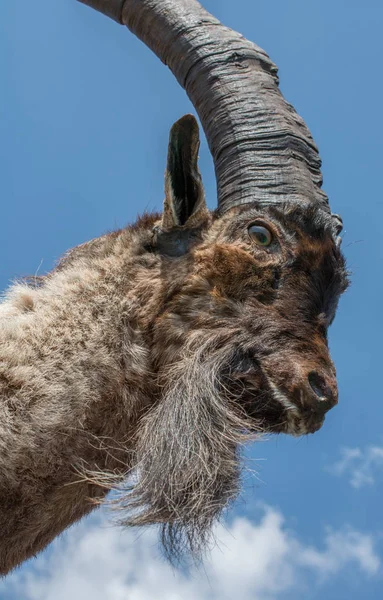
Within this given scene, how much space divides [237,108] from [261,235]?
3.05 ft

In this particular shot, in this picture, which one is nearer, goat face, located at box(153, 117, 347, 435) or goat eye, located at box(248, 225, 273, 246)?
goat face, located at box(153, 117, 347, 435)

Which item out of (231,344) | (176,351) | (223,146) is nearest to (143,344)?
(176,351)

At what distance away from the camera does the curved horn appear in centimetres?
440

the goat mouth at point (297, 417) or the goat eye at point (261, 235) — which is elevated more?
the goat eye at point (261, 235)

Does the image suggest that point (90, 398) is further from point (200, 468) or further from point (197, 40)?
point (197, 40)

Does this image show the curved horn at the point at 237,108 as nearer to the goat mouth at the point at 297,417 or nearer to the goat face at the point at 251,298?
the goat face at the point at 251,298

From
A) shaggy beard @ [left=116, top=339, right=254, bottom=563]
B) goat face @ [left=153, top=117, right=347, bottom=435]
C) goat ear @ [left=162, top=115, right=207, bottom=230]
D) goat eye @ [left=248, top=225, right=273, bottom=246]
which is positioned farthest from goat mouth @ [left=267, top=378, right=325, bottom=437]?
goat ear @ [left=162, top=115, right=207, bottom=230]

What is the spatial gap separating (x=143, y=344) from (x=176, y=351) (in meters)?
0.20

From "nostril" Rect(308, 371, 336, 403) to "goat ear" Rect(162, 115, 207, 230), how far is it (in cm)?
117

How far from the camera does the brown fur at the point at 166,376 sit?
384 cm

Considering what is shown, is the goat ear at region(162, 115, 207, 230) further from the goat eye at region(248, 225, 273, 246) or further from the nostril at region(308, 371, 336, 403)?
the nostril at region(308, 371, 336, 403)

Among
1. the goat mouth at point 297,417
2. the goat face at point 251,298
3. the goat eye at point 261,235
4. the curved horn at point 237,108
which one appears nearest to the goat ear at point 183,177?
the goat face at point 251,298

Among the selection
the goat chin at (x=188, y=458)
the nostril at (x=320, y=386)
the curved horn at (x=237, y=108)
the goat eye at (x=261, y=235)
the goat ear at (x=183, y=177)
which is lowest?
the goat chin at (x=188, y=458)

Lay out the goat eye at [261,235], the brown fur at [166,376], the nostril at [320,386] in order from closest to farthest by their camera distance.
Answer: the nostril at [320,386]
the brown fur at [166,376]
the goat eye at [261,235]
